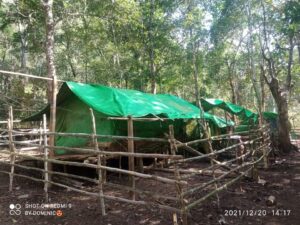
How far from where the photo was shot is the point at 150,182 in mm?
7293

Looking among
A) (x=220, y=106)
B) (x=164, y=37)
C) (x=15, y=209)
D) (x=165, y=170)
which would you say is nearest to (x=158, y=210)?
(x=165, y=170)

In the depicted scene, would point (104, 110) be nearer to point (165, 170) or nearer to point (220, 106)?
point (165, 170)

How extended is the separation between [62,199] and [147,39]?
35.2ft

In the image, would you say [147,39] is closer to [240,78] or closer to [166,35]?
[166,35]

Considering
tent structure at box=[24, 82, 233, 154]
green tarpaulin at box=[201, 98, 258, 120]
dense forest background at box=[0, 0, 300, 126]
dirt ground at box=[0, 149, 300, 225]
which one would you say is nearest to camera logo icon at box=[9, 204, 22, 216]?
dirt ground at box=[0, 149, 300, 225]

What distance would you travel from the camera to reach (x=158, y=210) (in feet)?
17.4

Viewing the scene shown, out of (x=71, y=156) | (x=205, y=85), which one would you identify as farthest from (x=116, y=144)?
(x=205, y=85)

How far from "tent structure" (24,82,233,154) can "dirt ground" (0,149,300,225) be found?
6.46 ft

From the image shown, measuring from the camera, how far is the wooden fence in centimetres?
459

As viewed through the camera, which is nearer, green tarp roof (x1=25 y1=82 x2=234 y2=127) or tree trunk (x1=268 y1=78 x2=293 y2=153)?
green tarp roof (x1=25 y1=82 x2=234 y2=127)

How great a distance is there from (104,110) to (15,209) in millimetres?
2858

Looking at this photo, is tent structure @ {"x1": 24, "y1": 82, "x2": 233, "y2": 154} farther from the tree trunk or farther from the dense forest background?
the dense forest background

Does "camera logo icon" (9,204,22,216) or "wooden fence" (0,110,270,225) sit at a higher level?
"wooden fence" (0,110,270,225)

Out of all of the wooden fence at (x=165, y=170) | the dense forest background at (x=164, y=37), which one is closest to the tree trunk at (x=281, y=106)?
the dense forest background at (x=164, y=37)
